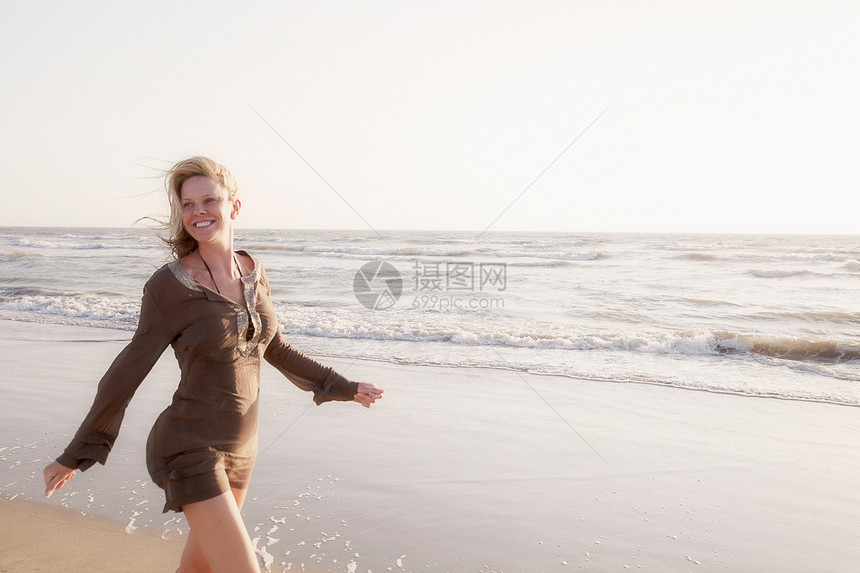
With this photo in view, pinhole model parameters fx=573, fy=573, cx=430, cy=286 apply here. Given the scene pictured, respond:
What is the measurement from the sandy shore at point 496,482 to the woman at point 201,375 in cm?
120

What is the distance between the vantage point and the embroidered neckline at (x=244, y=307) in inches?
74.4

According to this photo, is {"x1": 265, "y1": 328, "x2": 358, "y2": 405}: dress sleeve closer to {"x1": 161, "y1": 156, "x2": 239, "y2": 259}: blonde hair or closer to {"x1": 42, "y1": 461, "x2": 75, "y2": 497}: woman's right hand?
{"x1": 161, "y1": 156, "x2": 239, "y2": 259}: blonde hair

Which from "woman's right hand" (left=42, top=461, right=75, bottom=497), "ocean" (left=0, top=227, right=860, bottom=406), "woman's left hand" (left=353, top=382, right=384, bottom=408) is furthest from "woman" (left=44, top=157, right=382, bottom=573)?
"woman's left hand" (left=353, top=382, right=384, bottom=408)

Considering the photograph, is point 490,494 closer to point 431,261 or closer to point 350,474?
point 350,474

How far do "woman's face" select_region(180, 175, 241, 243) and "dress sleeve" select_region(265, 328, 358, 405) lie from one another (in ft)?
1.87

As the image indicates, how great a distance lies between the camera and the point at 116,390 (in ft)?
5.91

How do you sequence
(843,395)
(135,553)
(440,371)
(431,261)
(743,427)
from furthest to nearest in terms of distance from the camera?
(431,261) < (440,371) < (843,395) < (743,427) < (135,553)

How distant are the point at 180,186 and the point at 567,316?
32.6 ft

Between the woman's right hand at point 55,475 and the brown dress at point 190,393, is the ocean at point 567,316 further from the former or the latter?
the woman's right hand at point 55,475

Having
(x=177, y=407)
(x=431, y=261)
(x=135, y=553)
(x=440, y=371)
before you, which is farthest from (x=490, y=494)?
(x=431, y=261)

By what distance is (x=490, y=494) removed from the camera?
371 centimetres

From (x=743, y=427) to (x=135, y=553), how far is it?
4.89 m

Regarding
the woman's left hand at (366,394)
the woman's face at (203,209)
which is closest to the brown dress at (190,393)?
the woman's face at (203,209)

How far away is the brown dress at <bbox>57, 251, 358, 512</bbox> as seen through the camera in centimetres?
180
